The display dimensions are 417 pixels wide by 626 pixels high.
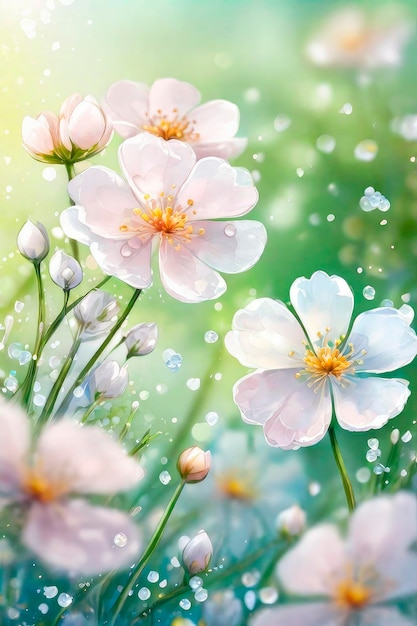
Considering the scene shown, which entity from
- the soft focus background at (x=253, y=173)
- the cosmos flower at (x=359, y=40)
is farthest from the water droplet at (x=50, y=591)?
the cosmos flower at (x=359, y=40)

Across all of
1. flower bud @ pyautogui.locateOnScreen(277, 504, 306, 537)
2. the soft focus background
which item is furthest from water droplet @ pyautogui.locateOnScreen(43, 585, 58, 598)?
flower bud @ pyautogui.locateOnScreen(277, 504, 306, 537)

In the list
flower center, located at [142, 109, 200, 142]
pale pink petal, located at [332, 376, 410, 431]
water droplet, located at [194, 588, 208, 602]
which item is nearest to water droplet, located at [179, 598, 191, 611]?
water droplet, located at [194, 588, 208, 602]

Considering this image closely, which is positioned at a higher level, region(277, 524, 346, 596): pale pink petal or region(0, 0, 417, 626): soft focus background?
region(0, 0, 417, 626): soft focus background

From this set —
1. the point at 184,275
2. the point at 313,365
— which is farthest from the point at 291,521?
→ the point at 184,275

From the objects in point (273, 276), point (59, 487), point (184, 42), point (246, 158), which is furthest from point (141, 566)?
point (184, 42)

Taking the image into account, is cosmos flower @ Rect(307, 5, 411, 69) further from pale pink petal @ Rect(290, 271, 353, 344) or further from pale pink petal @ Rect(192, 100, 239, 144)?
pale pink petal @ Rect(290, 271, 353, 344)

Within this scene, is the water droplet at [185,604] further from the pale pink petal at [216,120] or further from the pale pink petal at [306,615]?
the pale pink petal at [216,120]

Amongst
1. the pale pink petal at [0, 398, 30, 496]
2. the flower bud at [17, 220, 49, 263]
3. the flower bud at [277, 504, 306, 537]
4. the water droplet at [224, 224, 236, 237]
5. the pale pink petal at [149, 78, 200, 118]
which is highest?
the pale pink petal at [149, 78, 200, 118]
